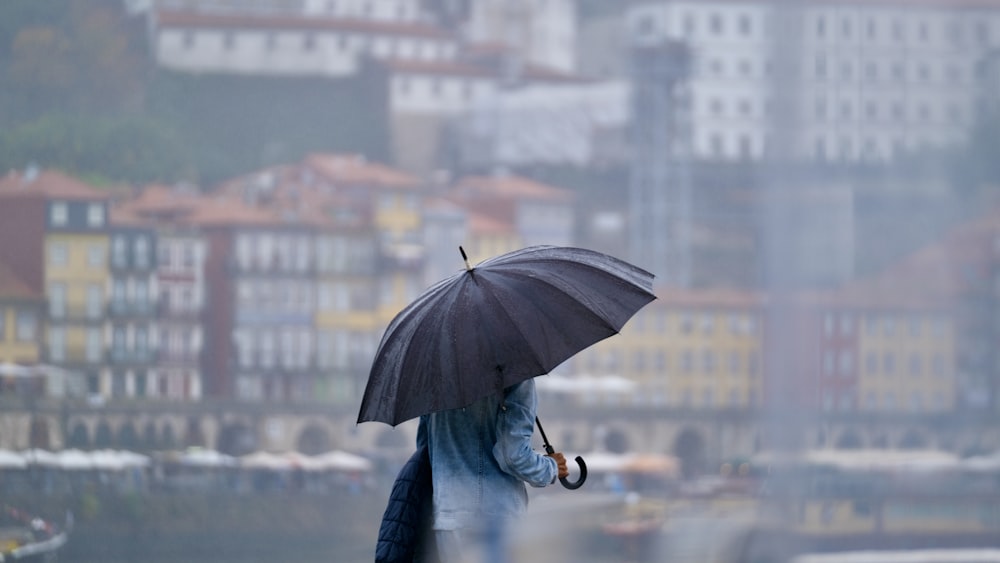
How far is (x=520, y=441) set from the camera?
69.6 inches

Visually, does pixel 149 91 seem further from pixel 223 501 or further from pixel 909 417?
pixel 909 417

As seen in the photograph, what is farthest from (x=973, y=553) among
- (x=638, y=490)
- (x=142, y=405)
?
(x=142, y=405)

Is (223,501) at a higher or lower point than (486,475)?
lower

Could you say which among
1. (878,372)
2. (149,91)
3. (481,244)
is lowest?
(878,372)

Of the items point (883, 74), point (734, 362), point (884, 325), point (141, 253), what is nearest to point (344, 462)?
point (141, 253)

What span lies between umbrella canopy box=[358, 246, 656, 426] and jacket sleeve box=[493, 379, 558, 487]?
29mm

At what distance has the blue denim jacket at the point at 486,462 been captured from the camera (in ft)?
5.83

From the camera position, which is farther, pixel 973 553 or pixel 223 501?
pixel 223 501

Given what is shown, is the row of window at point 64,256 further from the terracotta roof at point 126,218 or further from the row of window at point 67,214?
the terracotta roof at point 126,218

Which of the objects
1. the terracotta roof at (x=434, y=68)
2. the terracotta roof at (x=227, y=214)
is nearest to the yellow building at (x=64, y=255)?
the terracotta roof at (x=227, y=214)

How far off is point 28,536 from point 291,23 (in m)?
10.5

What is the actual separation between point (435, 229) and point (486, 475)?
2420 cm

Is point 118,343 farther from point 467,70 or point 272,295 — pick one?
point 467,70

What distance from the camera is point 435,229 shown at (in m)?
26.0
